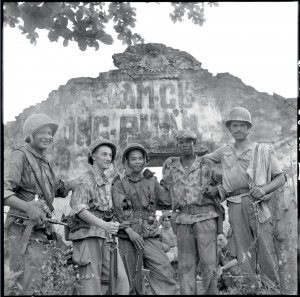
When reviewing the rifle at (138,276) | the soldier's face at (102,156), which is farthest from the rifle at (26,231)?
the rifle at (138,276)

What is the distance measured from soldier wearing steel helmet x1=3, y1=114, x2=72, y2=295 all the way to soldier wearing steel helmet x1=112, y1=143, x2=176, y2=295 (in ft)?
2.04

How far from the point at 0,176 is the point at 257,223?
2465mm

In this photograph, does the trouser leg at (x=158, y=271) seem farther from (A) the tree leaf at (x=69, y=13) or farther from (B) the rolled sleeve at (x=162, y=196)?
(A) the tree leaf at (x=69, y=13)

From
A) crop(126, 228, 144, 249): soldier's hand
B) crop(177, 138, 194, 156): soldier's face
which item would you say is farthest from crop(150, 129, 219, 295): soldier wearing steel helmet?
crop(126, 228, 144, 249): soldier's hand

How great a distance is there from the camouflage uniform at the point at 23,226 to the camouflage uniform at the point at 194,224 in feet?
4.37

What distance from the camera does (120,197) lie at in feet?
16.1

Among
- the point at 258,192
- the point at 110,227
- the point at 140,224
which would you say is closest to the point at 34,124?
the point at 110,227

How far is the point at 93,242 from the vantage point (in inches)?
170

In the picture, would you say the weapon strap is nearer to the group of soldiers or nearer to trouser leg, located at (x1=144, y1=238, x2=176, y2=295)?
the group of soldiers

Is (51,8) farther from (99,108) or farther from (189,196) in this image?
(99,108)

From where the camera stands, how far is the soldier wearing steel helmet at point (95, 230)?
4145mm

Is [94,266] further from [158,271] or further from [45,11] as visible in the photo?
[45,11]

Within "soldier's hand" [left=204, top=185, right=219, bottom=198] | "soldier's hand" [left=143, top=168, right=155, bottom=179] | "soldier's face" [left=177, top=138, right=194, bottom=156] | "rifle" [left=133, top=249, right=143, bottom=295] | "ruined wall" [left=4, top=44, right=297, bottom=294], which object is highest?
"ruined wall" [left=4, top=44, right=297, bottom=294]

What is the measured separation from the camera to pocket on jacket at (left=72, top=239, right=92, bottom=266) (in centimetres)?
418
